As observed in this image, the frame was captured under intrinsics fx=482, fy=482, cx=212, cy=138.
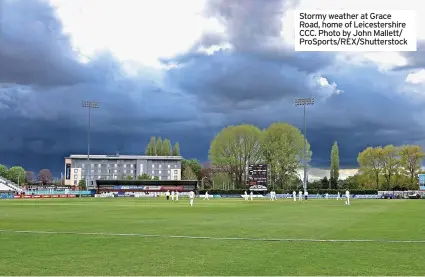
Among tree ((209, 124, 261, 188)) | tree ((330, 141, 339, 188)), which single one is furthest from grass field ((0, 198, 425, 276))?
tree ((330, 141, 339, 188))

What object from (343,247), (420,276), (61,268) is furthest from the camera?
(343,247)

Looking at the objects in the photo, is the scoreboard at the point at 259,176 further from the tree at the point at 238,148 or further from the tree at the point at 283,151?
the tree at the point at 238,148

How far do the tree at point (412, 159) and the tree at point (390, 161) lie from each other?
1447 millimetres

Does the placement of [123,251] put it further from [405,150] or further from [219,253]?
[405,150]

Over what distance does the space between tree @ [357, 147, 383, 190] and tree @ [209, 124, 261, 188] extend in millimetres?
31420

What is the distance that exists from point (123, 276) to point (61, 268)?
78.0 inches

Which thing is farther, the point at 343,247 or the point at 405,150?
the point at 405,150

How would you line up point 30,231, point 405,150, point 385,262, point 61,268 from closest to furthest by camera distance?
point 61,268 → point 385,262 → point 30,231 → point 405,150

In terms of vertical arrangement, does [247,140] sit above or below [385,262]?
above

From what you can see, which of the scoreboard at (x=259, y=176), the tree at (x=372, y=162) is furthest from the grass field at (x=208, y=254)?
the tree at (x=372, y=162)

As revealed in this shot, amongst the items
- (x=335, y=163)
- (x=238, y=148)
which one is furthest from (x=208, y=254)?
(x=335, y=163)

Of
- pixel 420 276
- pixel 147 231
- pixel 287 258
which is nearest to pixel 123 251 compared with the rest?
pixel 287 258

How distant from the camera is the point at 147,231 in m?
21.4

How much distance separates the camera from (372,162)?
125500mm
